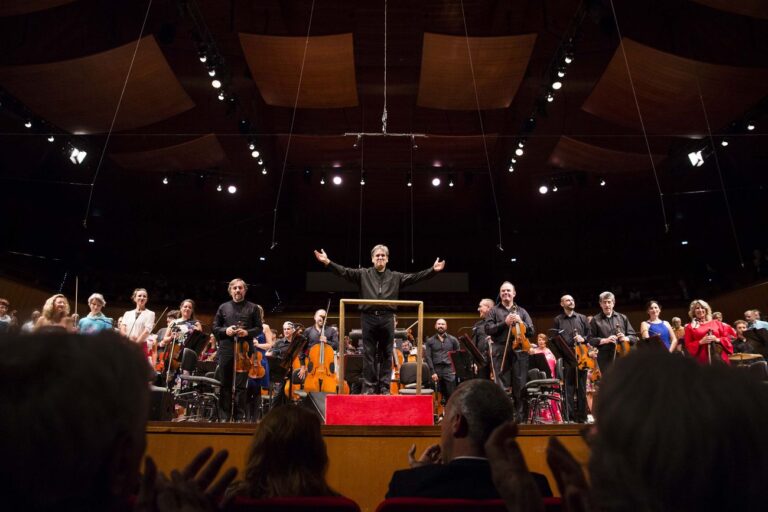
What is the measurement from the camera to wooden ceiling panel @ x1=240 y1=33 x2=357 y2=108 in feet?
30.0

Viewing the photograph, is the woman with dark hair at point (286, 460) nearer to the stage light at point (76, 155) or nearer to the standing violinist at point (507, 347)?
the standing violinist at point (507, 347)

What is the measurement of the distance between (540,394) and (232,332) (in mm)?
3653

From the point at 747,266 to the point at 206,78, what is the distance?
12.0 m

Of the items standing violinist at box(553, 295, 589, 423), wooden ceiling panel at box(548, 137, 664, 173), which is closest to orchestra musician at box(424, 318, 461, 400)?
standing violinist at box(553, 295, 589, 423)

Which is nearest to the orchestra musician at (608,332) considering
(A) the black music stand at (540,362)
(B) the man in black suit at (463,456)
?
(A) the black music stand at (540,362)

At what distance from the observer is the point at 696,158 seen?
11.4m

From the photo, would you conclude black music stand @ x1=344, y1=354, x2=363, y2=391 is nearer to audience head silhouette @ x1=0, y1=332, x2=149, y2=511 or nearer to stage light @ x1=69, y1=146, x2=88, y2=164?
stage light @ x1=69, y1=146, x2=88, y2=164

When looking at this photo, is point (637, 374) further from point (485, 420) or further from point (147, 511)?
point (485, 420)

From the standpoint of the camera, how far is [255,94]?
1260 centimetres

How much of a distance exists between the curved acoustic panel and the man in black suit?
8189mm

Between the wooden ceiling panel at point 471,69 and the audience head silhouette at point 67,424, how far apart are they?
9.03 m

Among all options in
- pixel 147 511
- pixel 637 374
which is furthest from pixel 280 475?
pixel 637 374

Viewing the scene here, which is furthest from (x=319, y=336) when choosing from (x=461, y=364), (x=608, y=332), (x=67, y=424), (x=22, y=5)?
(x=67, y=424)

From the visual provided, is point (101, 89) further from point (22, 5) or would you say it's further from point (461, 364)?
point (461, 364)
